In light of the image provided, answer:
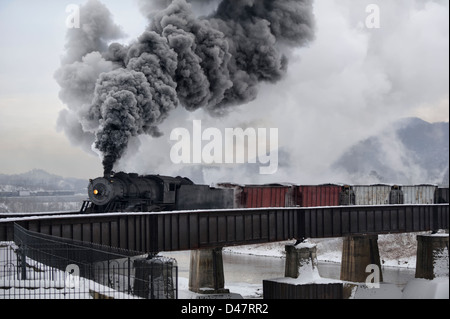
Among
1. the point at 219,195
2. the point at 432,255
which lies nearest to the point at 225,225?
the point at 219,195

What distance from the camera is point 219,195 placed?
40875 mm

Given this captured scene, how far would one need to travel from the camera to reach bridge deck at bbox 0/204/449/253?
94.8 feet

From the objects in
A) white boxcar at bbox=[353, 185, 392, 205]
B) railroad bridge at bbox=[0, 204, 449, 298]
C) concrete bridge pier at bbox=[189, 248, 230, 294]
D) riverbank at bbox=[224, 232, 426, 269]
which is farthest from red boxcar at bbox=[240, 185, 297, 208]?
riverbank at bbox=[224, 232, 426, 269]

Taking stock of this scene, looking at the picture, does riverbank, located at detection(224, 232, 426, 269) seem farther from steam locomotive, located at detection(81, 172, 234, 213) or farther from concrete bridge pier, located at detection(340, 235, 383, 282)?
steam locomotive, located at detection(81, 172, 234, 213)

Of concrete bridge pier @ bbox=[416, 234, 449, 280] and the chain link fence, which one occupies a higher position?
the chain link fence

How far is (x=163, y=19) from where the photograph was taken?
47.4 m

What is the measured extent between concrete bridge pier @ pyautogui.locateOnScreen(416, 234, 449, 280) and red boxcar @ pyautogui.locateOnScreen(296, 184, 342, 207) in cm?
844

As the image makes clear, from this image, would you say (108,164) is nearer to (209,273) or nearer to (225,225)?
(225,225)

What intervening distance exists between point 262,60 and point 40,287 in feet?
141

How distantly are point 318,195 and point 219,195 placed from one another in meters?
11.3

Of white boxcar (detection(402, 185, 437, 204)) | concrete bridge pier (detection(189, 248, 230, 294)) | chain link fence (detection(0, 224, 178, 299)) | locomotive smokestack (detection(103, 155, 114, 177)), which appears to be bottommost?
concrete bridge pier (detection(189, 248, 230, 294))

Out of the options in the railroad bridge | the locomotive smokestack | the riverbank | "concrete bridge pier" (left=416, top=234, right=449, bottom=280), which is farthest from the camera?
the riverbank
